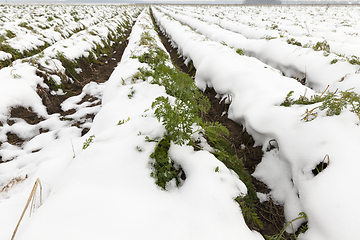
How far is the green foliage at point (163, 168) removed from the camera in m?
1.93

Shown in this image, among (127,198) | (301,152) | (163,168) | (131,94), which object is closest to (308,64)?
(301,152)

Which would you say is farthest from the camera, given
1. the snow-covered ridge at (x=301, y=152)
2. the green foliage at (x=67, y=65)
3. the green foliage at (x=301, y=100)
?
the green foliage at (x=67, y=65)

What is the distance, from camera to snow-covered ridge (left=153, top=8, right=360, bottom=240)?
161 centimetres

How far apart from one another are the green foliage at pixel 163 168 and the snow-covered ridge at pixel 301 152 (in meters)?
1.43

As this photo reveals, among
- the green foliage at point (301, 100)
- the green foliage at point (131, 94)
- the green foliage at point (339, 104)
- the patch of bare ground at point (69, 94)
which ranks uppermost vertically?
the green foliage at point (339, 104)

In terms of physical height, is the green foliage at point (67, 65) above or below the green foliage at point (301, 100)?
below

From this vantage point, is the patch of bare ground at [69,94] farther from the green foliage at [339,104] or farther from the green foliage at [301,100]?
the green foliage at [339,104]

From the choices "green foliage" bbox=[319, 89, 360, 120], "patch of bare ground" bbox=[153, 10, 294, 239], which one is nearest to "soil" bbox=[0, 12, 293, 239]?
Result: "patch of bare ground" bbox=[153, 10, 294, 239]

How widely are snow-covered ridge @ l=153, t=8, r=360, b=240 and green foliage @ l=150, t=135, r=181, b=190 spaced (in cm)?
143

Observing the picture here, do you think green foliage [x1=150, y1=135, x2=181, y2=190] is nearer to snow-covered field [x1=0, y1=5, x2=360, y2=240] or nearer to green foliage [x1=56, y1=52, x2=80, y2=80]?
snow-covered field [x1=0, y1=5, x2=360, y2=240]

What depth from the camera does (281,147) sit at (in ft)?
8.18

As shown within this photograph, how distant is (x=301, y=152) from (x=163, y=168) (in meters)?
1.73

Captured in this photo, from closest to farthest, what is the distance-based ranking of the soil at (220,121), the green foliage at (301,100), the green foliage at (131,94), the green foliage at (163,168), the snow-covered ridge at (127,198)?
the snow-covered ridge at (127,198), the green foliage at (163,168), the soil at (220,121), the green foliage at (301,100), the green foliage at (131,94)

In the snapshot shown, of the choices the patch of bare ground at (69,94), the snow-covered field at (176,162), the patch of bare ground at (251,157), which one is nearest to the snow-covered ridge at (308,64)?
the snow-covered field at (176,162)
